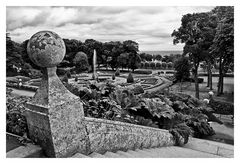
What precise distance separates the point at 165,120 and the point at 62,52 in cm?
440

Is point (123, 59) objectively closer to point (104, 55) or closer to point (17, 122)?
point (104, 55)

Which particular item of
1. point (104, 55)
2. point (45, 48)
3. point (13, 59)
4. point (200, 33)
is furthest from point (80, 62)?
point (45, 48)

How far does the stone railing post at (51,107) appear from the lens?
2.32 m

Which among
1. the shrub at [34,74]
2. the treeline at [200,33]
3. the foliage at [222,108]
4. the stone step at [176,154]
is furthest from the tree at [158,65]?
the stone step at [176,154]

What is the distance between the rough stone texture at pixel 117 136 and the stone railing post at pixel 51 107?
0.38m

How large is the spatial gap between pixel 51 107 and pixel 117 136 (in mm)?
1405

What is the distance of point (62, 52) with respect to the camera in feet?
8.02

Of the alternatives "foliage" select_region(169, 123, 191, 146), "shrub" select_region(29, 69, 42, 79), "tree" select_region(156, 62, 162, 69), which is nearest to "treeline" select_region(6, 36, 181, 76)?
"tree" select_region(156, 62, 162, 69)

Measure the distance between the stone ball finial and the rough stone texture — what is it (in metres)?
0.93

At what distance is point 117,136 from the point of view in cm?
342

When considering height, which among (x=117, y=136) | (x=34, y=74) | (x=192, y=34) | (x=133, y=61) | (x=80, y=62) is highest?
(x=192, y=34)

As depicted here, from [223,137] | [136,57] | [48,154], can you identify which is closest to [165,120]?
[223,137]

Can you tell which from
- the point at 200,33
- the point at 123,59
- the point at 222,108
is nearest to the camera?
the point at 222,108

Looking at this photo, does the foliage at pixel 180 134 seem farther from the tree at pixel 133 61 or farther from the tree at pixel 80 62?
the tree at pixel 133 61
